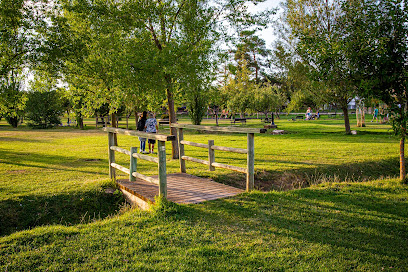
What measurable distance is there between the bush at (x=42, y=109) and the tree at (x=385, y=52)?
123 ft

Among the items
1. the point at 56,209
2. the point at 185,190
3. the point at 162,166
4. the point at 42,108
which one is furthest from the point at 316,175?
the point at 42,108

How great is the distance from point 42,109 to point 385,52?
3872 cm

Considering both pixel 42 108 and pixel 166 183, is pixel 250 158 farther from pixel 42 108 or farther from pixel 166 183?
pixel 42 108

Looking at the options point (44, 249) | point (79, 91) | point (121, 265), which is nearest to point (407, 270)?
point (121, 265)

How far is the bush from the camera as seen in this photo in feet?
125

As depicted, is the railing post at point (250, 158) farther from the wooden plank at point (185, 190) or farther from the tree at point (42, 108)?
the tree at point (42, 108)

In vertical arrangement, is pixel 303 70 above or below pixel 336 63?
above

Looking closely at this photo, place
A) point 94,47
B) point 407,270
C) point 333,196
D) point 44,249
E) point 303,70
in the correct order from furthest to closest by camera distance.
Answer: point 303,70 < point 94,47 < point 333,196 < point 44,249 < point 407,270

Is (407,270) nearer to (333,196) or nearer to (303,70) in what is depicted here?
(333,196)

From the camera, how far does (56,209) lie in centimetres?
727

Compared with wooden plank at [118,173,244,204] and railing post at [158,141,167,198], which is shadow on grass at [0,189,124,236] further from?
railing post at [158,141,167,198]

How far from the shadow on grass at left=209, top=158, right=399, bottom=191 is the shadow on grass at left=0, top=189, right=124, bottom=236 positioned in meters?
3.26

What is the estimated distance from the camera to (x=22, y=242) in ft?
15.9

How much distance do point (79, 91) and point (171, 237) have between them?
43.1 feet
